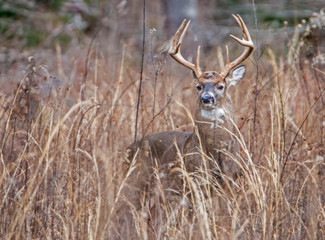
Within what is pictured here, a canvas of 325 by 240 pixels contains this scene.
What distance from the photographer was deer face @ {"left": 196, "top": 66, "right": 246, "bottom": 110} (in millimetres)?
5124

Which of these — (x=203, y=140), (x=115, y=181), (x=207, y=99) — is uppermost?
(x=207, y=99)

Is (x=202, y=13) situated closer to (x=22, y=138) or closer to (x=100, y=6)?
(x=100, y=6)

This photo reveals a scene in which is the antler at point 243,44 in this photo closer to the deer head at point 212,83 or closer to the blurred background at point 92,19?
the deer head at point 212,83

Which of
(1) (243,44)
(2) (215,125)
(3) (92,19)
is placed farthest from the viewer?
(3) (92,19)

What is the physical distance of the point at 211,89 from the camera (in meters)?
5.23

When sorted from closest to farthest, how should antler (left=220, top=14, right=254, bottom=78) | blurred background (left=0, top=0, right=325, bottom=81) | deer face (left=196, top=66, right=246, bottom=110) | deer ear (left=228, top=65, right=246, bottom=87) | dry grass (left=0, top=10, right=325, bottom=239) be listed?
dry grass (left=0, top=10, right=325, bottom=239) → antler (left=220, top=14, right=254, bottom=78) → deer face (left=196, top=66, right=246, bottom=110) → deer ear (left=228, top=65, right=246, bottom=87) → blurred background (left=0, top=0, right=325, bottom=81)

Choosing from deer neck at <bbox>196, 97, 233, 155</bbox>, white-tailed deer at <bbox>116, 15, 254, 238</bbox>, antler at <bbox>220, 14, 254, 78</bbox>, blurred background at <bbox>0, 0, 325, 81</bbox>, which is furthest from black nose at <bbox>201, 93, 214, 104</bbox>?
blurred background at <bbox>0, 0, 325, 81</bbox>

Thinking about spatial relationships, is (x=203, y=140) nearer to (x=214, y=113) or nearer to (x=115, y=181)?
(x=214, y=113)

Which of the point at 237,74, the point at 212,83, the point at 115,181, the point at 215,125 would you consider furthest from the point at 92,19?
the point at 115,181

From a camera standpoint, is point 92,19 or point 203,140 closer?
point 203,140

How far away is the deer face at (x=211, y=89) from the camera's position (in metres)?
5.12

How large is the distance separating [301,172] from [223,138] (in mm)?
641

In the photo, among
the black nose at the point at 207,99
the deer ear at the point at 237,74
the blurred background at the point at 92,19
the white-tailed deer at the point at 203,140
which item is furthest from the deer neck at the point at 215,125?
the blurred background at the point at 92,19

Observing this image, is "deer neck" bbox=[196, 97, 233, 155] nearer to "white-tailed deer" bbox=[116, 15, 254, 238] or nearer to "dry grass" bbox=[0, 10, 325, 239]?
"white-tailed deer" bbox=[116, 15, 254, 238]
